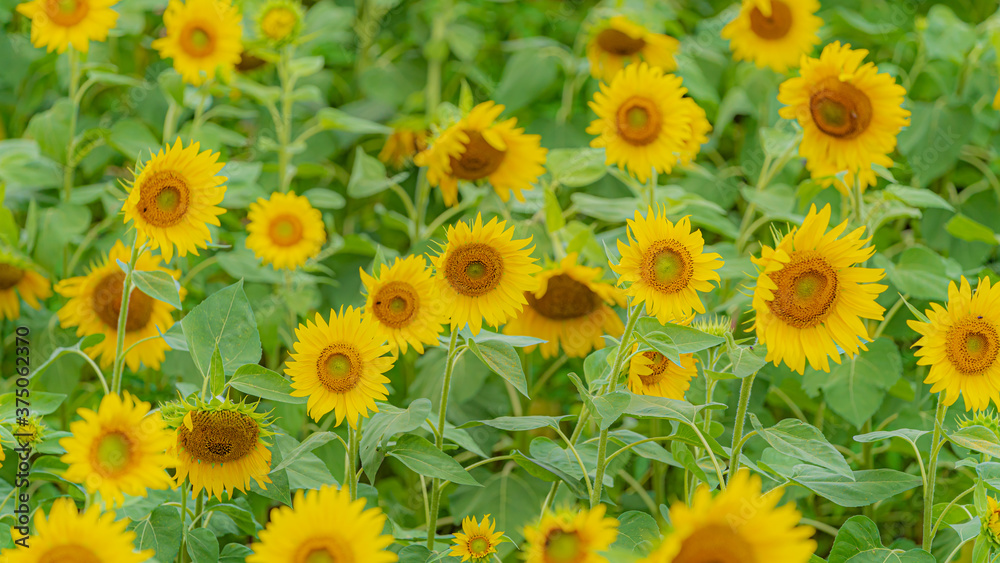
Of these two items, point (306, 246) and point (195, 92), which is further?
point (195, 92)

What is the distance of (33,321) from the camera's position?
1.55 metres

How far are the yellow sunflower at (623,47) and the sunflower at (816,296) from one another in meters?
Answer: 0.91

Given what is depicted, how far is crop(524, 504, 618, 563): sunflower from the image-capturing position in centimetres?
73

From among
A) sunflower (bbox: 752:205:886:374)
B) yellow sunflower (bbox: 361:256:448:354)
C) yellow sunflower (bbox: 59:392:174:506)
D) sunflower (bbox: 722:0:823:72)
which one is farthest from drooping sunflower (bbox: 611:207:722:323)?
sunflower (bbox: 722:0:823:72)

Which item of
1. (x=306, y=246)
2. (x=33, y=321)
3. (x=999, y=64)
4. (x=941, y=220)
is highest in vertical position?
(x=33, y=321)

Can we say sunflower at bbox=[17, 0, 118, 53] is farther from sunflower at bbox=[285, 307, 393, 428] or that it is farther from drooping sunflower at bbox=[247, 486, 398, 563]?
drooping sunflower at bbox=[247, 486, 398, 563]

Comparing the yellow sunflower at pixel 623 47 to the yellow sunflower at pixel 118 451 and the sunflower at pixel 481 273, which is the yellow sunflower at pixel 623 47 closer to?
the sunflower at pixel 481 273

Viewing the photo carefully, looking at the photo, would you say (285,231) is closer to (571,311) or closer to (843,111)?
(571,311)

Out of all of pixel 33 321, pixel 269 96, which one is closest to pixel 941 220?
pixel 269 96

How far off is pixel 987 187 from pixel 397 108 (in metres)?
1.26

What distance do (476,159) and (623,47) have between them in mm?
516

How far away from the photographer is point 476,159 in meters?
1.39

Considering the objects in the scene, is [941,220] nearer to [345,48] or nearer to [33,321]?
[345,48]

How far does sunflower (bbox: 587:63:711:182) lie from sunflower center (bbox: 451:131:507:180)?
18 centimetres
